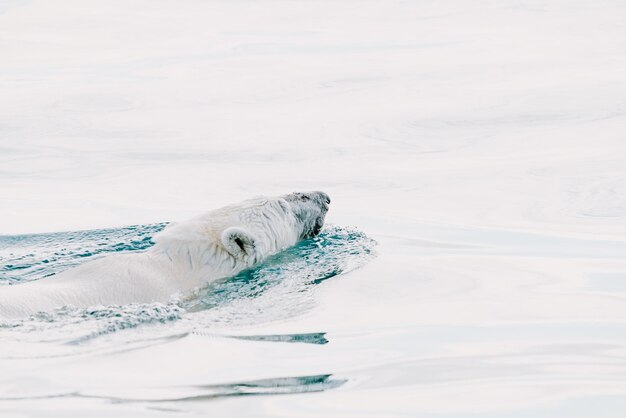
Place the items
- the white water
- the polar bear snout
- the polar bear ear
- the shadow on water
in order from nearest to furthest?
1. the shadow on water
2. the white water
3. the polar bear ear
4. the polar bear snout

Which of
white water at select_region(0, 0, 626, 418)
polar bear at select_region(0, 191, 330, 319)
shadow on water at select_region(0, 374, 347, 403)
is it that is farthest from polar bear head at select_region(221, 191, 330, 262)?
shadow on water at select_region(0, 374, 347, 403)

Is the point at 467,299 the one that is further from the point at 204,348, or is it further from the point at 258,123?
the point at 258,123

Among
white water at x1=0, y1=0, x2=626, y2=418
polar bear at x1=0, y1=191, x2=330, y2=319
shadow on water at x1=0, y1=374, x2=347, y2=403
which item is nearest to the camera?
shadow on water at x1=0, y1=374, x2=347, y2=403

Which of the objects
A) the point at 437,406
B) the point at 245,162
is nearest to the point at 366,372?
A: the point at 437,406

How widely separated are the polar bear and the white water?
2.95 ft

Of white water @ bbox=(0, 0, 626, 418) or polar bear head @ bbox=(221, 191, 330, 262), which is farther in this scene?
polar bear head @ bbox=(221, 191, 330, 262)

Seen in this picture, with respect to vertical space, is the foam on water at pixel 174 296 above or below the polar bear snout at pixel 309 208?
below

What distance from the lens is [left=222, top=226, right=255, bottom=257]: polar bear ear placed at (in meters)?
10.2

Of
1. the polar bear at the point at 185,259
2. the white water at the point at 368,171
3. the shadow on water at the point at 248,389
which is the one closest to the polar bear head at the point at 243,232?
the polar bear at the point at 185,259

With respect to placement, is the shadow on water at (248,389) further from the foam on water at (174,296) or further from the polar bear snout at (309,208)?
the polar bear snout at (309,208)

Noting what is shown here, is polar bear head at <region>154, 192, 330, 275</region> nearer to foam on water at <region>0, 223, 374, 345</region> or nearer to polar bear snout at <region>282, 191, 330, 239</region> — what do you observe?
polar bear snout at <region>282, 191, 330, 239</region>

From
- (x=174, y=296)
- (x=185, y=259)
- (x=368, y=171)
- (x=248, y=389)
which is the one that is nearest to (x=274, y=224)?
(x=185, y=259)

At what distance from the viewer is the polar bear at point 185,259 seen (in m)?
8.93

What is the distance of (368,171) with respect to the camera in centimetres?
1412
